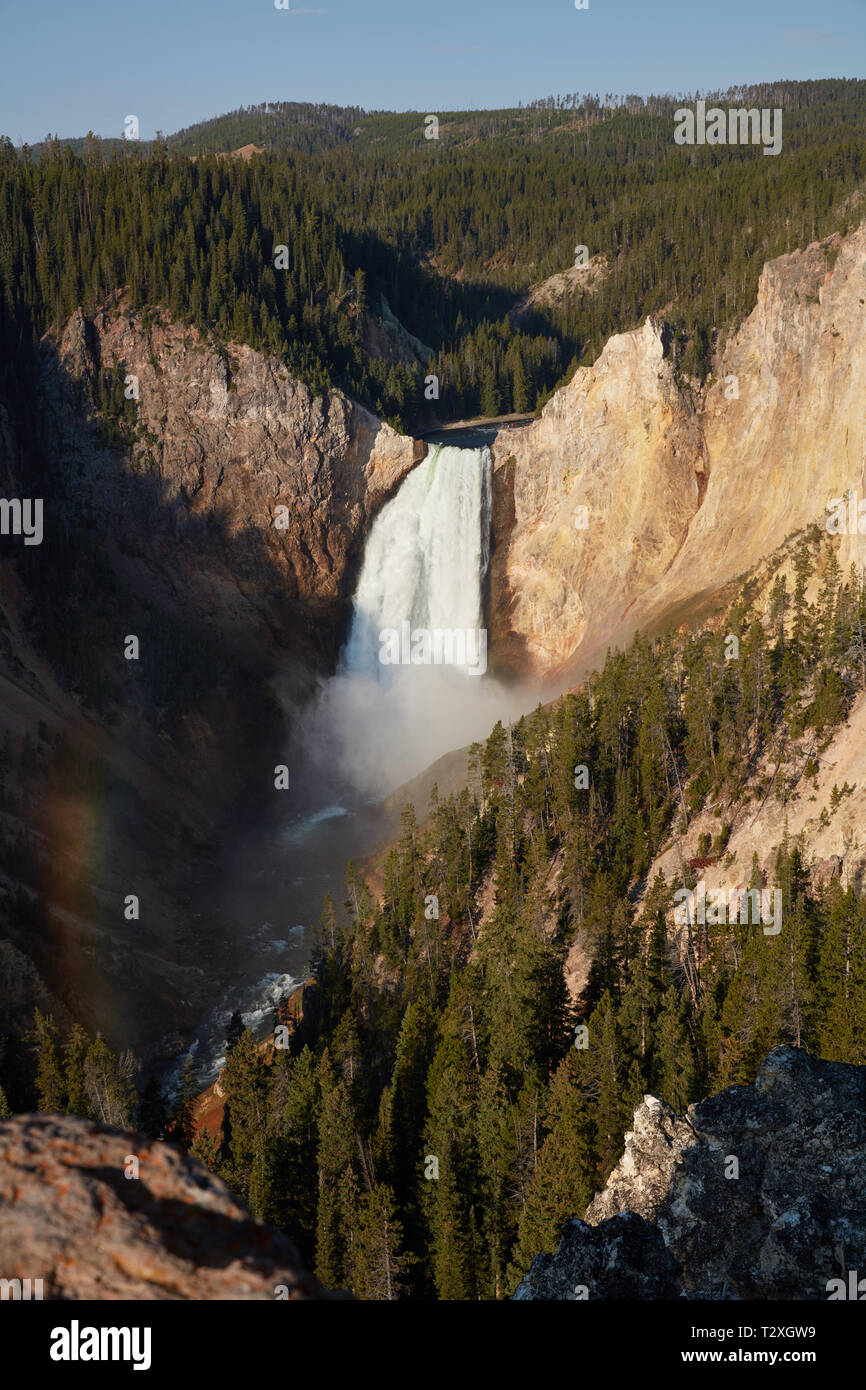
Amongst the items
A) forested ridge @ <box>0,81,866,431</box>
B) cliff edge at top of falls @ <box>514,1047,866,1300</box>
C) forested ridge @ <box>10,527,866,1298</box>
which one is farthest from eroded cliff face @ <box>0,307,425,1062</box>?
cliff edge at top of falls @ <box>514,1047,866,1300</box>

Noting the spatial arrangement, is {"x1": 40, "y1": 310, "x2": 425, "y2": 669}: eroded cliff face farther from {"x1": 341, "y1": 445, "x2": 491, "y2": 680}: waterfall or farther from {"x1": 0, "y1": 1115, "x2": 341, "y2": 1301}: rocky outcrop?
{"x1": 0, "y1": 1115, "x2": 341, "y2": 1301}: rocky outcrop

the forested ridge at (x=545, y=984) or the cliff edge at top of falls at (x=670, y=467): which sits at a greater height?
the cliff edge at top of falls at (x=670, y=467)

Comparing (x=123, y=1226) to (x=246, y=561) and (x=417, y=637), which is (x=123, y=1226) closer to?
(x=246, y=561)

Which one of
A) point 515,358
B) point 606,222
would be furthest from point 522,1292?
point 606,222

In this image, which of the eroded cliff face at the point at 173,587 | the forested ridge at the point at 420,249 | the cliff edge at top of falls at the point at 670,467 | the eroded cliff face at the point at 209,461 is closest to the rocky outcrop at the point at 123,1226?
the cliff edge at top of falls at the point at 670,467

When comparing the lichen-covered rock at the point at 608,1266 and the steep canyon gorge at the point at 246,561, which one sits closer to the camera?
the lichen-covered rock at the point at 608,1266

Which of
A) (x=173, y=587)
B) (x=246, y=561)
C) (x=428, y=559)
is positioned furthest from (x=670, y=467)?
(x=173, y=587)

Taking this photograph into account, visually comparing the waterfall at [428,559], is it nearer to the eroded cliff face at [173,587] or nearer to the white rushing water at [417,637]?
the white rushing water at [417,637]
